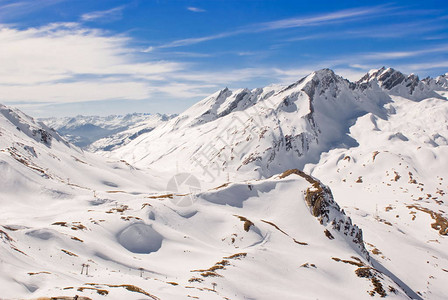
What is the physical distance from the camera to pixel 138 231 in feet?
221

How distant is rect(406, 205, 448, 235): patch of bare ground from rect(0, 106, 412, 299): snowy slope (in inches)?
3352

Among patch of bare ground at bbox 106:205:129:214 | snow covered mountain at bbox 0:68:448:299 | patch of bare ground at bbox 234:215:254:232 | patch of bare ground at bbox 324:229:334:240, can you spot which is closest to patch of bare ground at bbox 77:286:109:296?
snow covered mountain at bbox 0:68:448:299

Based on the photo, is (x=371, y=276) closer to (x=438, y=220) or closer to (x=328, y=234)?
(x=328, y=234)

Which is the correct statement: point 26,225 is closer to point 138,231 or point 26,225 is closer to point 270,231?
point 138,231

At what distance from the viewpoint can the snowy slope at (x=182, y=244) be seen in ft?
125

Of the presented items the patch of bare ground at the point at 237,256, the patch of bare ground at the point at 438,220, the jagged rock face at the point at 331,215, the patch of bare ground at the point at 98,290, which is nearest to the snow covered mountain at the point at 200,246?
the patch of bare ground at the point at 237,256

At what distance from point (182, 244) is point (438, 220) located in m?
155

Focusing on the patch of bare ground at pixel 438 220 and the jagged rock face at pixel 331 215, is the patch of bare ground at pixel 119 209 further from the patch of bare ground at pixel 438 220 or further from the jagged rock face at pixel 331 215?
the patch of bare ground at pixel 438 220

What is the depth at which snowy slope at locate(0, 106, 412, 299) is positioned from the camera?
38.1 metres

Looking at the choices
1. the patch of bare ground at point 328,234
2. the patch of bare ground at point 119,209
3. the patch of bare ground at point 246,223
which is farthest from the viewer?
the patch of bare ground at point 328,234

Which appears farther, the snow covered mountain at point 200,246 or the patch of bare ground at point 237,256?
the patch of bare ground at point 237,256

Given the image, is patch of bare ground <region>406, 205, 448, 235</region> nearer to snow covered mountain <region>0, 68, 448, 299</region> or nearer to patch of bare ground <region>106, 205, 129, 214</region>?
snow covered mountain <region>0, 68, 448, 299</region>

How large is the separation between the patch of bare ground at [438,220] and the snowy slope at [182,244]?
279 feet

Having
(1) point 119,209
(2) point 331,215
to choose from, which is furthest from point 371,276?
(1) point 119,209
